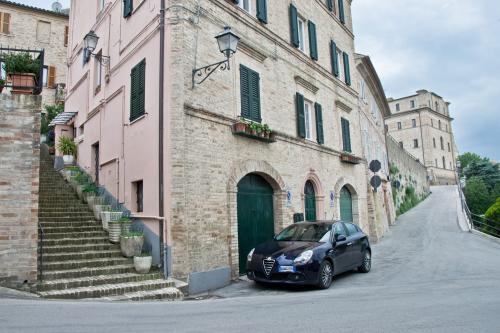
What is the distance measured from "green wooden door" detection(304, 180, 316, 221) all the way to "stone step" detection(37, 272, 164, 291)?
697 centimetres

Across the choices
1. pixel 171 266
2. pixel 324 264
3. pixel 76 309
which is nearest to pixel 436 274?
pixel 324 264

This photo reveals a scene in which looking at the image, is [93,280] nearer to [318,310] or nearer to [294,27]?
[318,310]

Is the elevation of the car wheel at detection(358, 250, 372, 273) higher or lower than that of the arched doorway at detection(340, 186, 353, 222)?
lower

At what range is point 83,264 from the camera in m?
8.39

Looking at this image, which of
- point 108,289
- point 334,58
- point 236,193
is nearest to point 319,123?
point 334,58

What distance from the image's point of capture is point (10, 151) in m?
7.13

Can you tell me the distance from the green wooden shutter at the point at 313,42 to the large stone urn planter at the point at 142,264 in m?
10.7

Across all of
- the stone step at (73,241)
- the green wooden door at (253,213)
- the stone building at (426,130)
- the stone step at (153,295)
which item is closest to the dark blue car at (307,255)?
the green wooden door at (253,213)

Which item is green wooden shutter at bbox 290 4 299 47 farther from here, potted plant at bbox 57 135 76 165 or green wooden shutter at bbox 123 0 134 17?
potted plant at bbox 57 135 76 165

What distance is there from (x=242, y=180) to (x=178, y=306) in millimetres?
5068

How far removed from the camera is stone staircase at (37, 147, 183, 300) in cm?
739

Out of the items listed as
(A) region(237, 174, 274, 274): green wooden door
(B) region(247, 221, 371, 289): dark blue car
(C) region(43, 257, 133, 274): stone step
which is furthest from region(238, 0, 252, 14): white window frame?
(C) region(43, 257, 133, 274): stone step

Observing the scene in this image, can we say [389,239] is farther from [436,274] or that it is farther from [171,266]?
[171,266]

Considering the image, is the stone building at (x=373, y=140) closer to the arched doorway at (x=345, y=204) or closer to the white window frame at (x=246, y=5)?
the arched doorway at (x=345, y=204)
